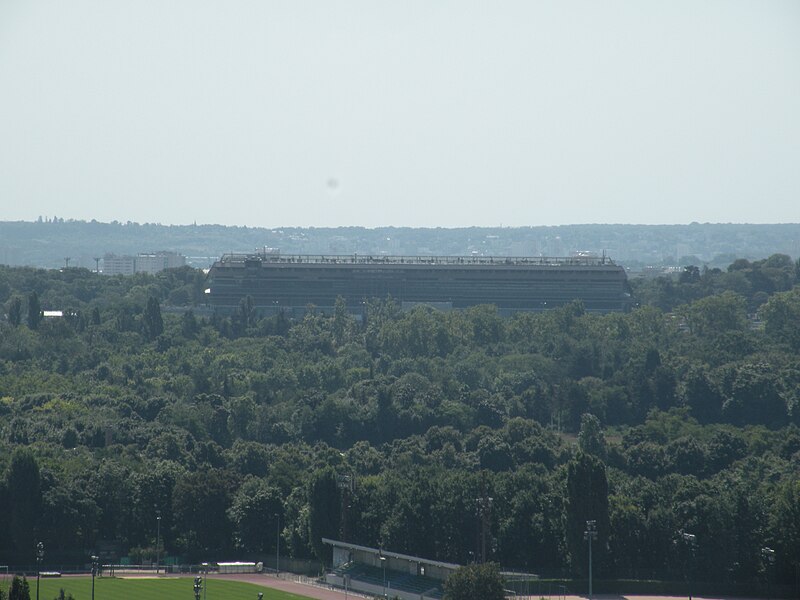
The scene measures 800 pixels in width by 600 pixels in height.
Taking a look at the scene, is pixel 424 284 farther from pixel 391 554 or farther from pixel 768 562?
pixel 768 562

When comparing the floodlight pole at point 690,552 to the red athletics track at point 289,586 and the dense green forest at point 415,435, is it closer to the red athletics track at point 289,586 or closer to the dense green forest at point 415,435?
the dense green forest at point 415,435

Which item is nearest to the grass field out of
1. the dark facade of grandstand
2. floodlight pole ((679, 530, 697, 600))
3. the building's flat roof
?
the building's flat roof

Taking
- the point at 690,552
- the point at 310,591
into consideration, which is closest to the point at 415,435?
the point at 310,591

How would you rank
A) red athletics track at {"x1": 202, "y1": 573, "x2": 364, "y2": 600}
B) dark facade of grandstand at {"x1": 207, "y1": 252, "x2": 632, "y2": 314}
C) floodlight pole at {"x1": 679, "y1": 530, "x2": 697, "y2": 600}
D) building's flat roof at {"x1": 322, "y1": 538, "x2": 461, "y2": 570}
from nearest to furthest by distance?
building's flat roof at {"x1": 322, "y1": 538, "x2": 461, "y2": 570} < floodlight pole at {"x1": 679, "y1": 530, "x2": 697, "y2": 600} < red athletics track at {"x1": 202, "y1": 573, "x2": 364, "y2": 600} < dark facade of grandstand at {"x1": 207, "y1": 252, "x2": 632, "y2": 314}

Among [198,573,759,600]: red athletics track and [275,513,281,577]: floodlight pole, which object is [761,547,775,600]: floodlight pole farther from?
[275,513,281,577]: floodlight pole

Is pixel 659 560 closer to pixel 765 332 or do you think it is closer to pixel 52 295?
→ pixel 765 332

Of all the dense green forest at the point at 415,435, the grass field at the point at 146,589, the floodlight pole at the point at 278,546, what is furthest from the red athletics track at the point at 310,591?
the dense green forest at the point at 415,435
